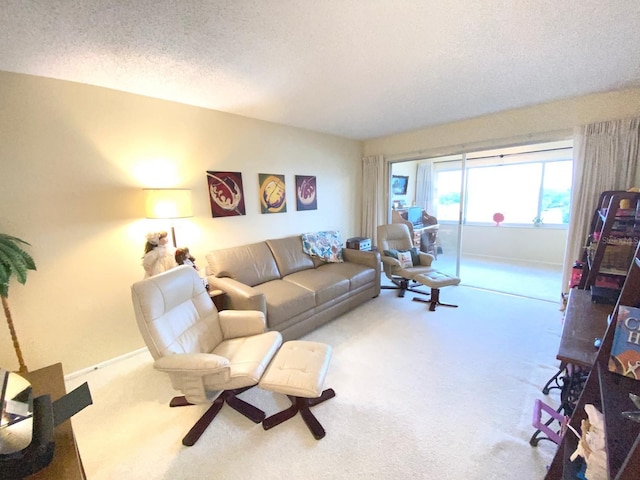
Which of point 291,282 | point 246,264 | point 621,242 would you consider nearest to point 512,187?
point 621,242

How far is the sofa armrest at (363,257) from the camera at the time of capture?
351 centimetres

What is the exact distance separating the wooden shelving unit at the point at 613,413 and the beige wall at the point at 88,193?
306 centimetres

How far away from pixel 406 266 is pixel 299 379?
2.58 m

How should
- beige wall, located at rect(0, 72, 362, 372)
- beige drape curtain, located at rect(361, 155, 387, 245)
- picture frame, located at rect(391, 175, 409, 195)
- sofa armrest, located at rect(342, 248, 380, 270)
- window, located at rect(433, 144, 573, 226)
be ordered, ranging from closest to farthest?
beige wall, located at rect(0, 72, 362, 372) → sofa armrest, located at rect(342, 248, 380, 270) → beige drape curtain, located at rect(361, 155, 387, 245) → window, located at rect(433, 144, 573, 226) → picture frame, located at rect(391, 175, 409, 195)

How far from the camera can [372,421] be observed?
1.67m

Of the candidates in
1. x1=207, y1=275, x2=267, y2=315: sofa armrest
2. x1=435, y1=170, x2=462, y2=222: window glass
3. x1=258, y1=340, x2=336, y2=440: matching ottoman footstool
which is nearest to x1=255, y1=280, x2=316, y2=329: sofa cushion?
x1=207, y1=275, x2=267, y2=315: sofa armrest

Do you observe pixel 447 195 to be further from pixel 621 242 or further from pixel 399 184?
pixel 621 242

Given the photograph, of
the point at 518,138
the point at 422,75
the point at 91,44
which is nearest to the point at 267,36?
the point at 91,44

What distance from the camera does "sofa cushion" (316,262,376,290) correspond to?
3170mm

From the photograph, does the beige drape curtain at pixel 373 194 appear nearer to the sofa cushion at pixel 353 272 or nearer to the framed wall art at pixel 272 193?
the sofa cushion at pixel 353 272

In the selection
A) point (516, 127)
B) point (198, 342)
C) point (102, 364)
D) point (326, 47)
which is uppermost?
point (326, 47)

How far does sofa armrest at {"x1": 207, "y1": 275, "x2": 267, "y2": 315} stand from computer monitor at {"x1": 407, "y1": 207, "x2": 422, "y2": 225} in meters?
3.57

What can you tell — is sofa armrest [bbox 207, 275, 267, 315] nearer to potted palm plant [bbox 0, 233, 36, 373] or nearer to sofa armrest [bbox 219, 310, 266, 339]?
sofa armrest [bbox 219, 310, 266, 339]

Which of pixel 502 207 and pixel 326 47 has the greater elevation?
pixel 326 47
